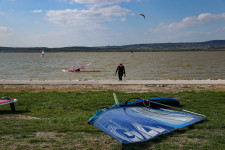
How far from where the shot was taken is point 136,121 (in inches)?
224

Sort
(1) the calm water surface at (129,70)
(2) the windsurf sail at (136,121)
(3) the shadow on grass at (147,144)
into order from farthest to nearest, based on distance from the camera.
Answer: (1) the calm water surface at (129,70)
(2) the windsurf sail at (136,121)
(3) the shadow on grass at (147,144)

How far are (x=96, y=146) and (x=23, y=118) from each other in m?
3.60

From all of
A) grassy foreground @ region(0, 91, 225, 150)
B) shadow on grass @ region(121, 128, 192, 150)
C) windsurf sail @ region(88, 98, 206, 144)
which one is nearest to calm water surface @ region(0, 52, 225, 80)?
grassy foreground @ region(0, 91, 225, 150)

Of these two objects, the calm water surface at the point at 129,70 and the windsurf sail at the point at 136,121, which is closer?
the windsurf sail at the point at 136,121

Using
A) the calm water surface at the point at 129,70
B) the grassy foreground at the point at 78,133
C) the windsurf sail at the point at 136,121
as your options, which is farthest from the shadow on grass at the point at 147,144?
the calm water surface at the point at 129,70

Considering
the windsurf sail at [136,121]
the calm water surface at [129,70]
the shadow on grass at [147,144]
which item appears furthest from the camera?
the calm water surface at [129,70]

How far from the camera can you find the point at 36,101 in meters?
10.2

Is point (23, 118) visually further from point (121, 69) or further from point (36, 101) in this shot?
point (121, 69)

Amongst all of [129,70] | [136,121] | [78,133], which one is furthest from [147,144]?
[129,70]

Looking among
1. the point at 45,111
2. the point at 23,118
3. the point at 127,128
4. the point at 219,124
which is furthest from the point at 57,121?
the point at 219,124

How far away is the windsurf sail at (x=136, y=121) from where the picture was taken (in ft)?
16.0

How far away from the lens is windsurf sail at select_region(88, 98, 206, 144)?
489 cm

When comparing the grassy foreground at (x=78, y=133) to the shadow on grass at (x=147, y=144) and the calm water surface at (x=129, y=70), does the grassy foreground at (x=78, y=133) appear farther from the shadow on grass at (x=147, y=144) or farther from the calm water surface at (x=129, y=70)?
the calm water surface at (x=129, y=70)

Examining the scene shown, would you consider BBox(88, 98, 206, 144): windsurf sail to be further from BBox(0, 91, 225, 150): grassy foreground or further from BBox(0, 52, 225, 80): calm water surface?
BBox(0, 52, 225, 80): calm water surface
